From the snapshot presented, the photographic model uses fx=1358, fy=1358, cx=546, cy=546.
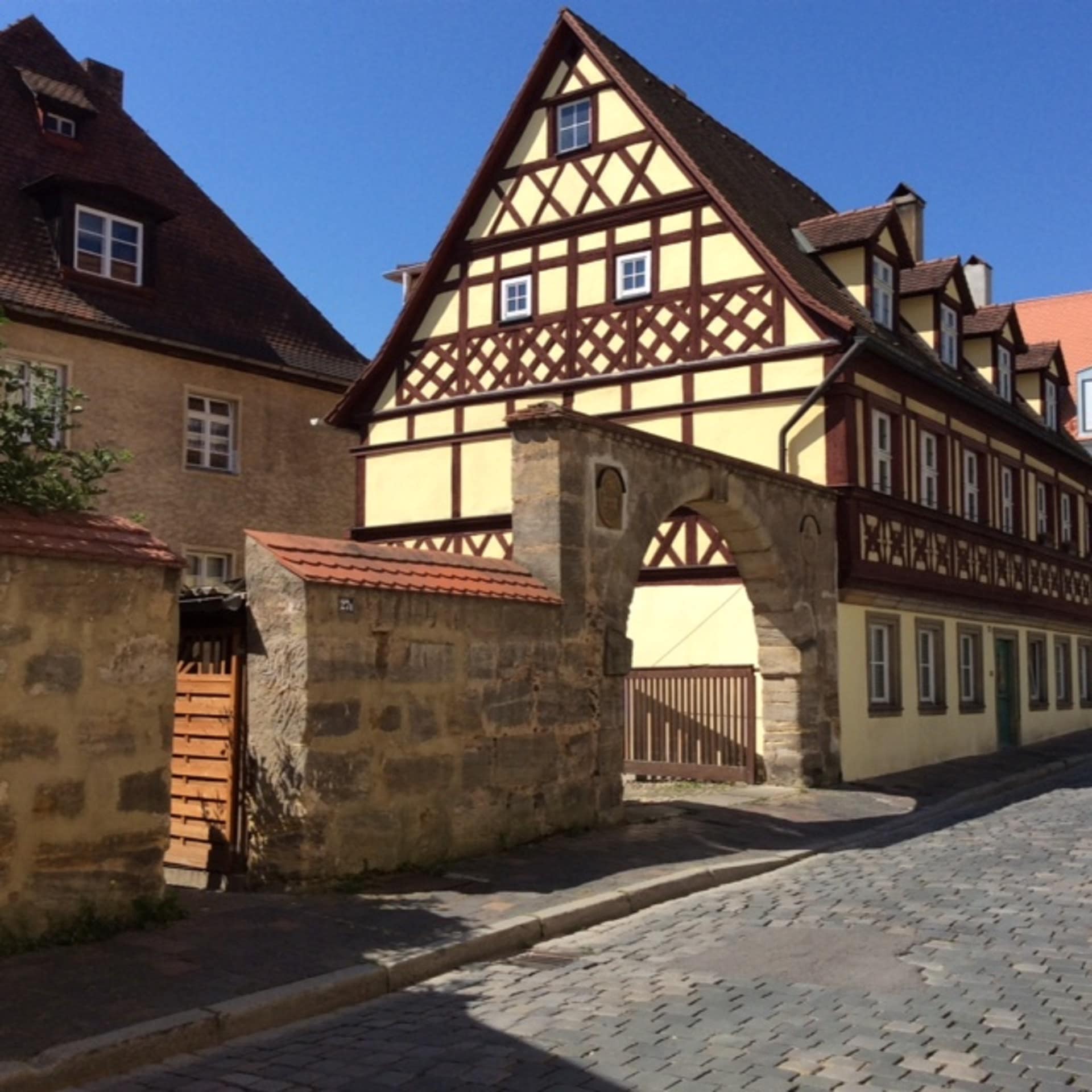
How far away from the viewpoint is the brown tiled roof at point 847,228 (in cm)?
2125

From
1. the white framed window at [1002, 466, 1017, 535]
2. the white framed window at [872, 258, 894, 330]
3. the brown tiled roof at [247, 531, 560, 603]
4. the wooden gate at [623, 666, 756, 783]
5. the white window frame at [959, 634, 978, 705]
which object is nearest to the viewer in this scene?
the brown tiled roof at [247, 531, 560, 603]

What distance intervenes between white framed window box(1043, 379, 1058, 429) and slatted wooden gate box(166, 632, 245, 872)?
79.0 feet

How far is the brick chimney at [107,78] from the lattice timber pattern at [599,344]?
330 inches

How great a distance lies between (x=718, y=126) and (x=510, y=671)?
17286 millimetres

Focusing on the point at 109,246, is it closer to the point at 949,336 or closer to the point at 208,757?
the point at 949,336

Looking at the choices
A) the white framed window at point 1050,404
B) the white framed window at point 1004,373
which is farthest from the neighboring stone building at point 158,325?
the white framed window at point 1050,404

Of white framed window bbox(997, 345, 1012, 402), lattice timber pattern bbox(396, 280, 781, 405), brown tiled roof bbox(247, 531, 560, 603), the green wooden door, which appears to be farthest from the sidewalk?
white framed window bbox(997, 345, 1012, 402)

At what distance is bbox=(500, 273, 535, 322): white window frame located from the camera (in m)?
22.0

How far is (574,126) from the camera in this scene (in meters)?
21.8

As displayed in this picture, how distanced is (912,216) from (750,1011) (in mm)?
24109

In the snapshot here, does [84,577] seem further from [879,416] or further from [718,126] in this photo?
[718,126]

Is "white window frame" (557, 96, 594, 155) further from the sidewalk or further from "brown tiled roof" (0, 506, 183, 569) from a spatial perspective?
"brown tiled roof" (0, 506, 183, 569)

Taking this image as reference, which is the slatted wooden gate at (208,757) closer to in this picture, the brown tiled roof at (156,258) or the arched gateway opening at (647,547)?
the arched gateway opening at (647,547)

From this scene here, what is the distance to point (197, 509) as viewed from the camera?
23047 mm
